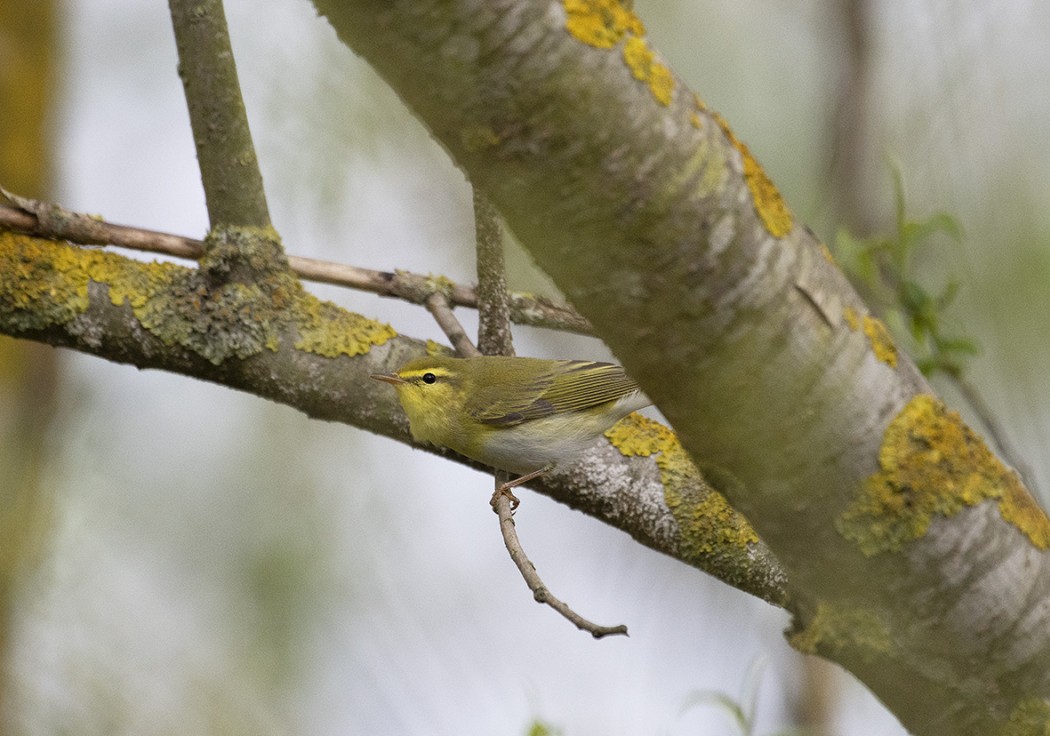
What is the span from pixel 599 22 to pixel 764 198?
0.36 meters

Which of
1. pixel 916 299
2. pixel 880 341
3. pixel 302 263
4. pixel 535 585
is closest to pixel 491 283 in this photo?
pixel 302 263

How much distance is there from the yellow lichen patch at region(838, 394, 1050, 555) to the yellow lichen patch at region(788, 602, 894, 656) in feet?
0.54

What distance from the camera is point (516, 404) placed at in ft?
14.0

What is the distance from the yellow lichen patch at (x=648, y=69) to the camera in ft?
4.48

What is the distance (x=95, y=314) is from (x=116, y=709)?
4.75 ft

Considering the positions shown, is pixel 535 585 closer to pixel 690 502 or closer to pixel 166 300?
pixel 690 502

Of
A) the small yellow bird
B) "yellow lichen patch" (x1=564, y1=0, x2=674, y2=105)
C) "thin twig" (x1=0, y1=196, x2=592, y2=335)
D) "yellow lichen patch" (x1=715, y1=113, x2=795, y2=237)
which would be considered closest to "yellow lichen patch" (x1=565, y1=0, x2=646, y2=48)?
"yellow lichen patch" (x1=564, y1=0, x2=674, y2=105)

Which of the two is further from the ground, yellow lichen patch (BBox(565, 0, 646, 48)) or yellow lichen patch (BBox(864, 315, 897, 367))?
yellow lichen patch (BBox(565, 0, 646, 48))

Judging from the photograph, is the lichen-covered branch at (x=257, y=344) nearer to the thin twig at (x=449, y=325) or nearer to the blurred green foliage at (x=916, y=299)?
the thin twig at (x=449, y=325)

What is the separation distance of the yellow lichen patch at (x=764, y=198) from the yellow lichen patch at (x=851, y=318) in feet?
0.55

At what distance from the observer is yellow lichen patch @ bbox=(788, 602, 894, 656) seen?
5.75 ft

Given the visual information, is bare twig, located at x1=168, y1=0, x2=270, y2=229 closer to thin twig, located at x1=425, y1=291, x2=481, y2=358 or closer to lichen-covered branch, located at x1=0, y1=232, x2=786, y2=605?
lichen-covered branch, located at x1=0, y1=232, x2=786, y2=605

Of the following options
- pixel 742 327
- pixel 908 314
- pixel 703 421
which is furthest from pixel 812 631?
pixel 908 314

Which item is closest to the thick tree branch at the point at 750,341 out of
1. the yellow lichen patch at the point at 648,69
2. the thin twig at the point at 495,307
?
the yellow lichen patch at the point at 648,69
